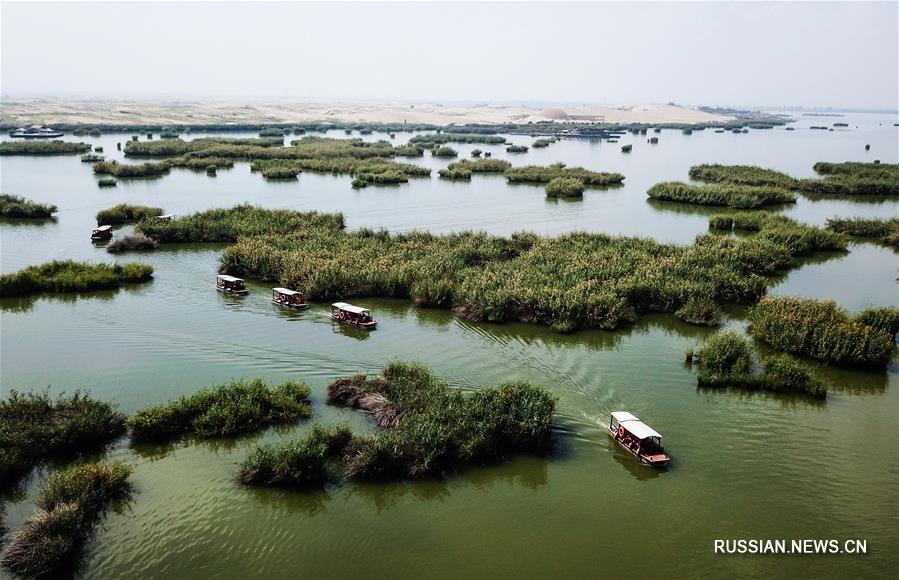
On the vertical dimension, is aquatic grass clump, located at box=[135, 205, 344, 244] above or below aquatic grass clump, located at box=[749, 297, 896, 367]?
above

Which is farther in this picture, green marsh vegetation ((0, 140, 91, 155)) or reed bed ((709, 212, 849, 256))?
green marsh vegetation ((0, 140, 91, 155))

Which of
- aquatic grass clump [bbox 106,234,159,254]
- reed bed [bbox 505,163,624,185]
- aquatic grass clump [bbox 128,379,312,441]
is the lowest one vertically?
aquatic grass clump [bbox 128,379,312,441]

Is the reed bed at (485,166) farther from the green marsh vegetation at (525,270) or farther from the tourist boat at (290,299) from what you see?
the tourist boat at (290,299)

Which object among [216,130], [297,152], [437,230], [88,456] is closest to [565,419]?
[88,456]

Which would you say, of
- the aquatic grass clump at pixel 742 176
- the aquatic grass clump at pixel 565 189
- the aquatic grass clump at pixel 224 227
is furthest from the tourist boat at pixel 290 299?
the aquatic grass clump at pixel 742 176

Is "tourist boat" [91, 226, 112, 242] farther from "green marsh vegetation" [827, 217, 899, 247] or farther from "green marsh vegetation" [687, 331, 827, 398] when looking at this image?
"green marsh vegetation" [827, 217, 899, 247]

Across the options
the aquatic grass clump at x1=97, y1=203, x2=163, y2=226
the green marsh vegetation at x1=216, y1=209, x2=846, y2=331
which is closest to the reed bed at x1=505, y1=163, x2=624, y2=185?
the green marsh vegetation at x1=216, y1=209, x2=846, y2=331

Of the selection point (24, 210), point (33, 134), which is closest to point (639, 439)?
point (24, 210)
